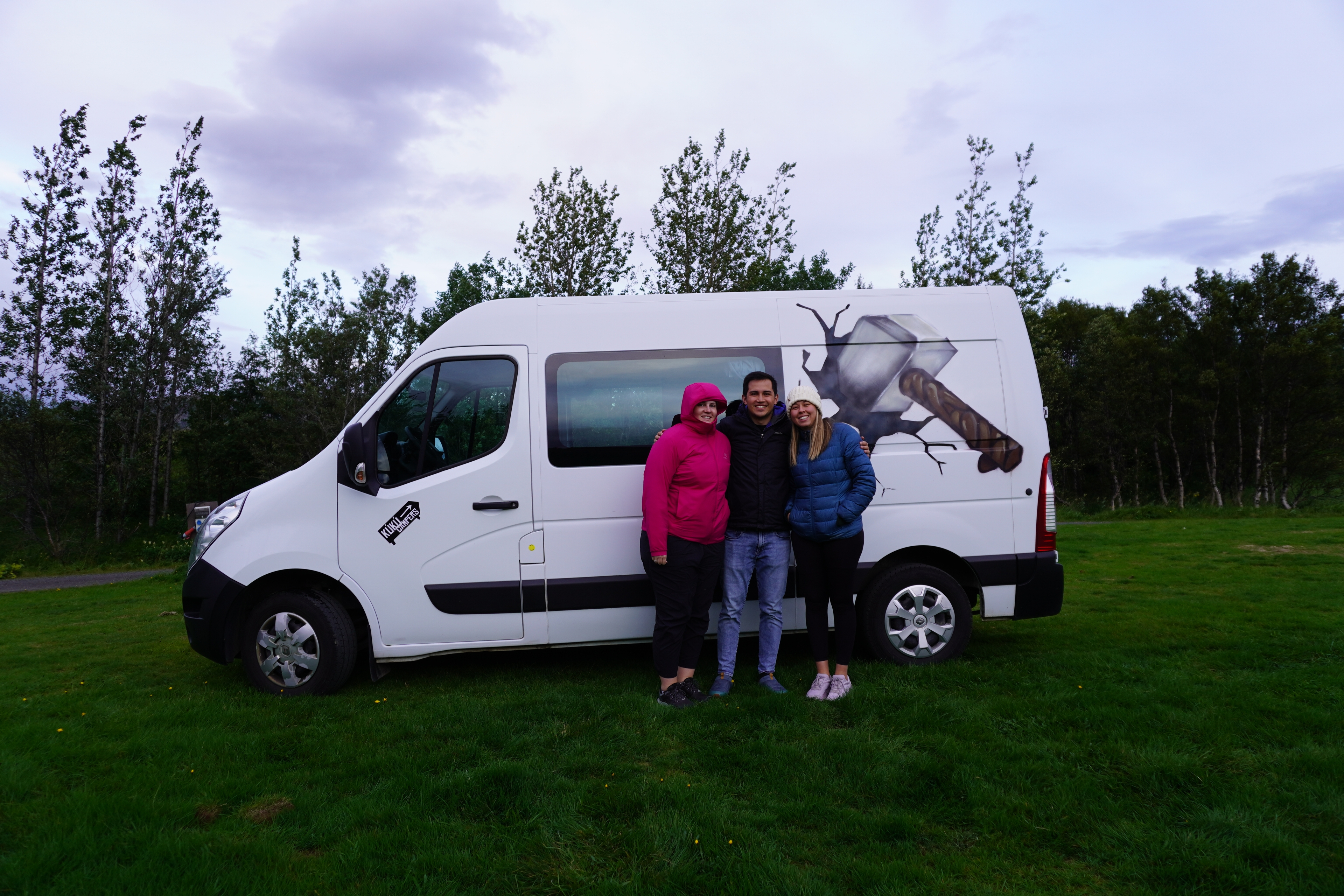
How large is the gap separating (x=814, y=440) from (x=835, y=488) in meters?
0.30

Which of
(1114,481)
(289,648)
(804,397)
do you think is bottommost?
(289,648)

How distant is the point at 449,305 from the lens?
41.0 metres

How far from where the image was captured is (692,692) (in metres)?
4.68

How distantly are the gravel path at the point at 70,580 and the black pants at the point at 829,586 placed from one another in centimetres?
1185

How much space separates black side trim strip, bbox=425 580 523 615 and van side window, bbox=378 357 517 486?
0.72 meters

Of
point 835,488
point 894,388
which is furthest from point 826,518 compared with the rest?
point 894,388

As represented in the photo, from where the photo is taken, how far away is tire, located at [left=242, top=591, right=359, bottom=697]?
4.94 meters

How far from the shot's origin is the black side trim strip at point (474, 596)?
4.96 metres

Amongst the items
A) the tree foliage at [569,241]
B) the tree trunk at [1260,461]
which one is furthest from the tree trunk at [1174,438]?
the tree foliage at [569,241]

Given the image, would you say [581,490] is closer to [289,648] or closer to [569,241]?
[289,648]

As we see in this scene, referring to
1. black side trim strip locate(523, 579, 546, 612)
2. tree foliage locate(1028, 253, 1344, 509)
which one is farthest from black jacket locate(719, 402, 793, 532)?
tree foliage locate(1028, 253, 1344, 509)

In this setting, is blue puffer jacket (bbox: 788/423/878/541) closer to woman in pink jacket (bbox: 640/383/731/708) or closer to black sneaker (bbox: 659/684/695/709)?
woman in pink jacket (bbox: 640/383/731/708)

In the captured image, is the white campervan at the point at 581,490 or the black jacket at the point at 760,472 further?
the white campervan at the point at 581,490

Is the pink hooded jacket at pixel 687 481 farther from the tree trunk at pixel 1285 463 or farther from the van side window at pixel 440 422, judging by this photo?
the tree trunk at pixel 1285 463
